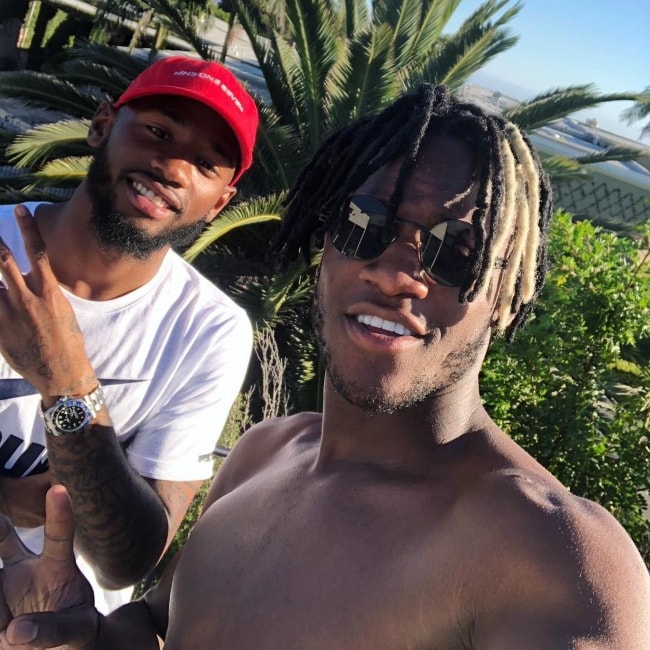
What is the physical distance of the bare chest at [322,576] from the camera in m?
1.15

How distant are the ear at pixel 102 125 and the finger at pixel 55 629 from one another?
144 cm

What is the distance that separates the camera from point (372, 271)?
1366mm

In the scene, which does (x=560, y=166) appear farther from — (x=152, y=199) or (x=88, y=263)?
(x=88, y=263)

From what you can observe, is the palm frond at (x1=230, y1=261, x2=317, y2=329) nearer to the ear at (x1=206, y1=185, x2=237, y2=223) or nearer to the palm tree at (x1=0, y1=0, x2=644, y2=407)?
the palm tree at (x1=0, y1=0, x2=644, y2=407)

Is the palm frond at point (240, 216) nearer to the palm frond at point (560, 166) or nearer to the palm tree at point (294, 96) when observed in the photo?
the palm tree at point (294, 96)

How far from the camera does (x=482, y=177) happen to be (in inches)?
53.7

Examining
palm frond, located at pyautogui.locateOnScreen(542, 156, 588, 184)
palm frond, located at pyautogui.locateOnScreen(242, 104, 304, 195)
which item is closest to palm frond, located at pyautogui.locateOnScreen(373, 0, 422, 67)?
palm frond, located at pyautogui.locateOnScreen(242, 104, 304, 195)

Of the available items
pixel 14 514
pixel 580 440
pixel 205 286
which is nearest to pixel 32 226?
pixel 205 286

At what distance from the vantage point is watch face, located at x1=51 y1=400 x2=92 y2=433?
1737 mm

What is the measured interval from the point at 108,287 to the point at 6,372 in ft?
1.23

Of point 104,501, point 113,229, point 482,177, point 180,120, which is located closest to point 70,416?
point 104,501

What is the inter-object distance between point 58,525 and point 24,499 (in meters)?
0.65

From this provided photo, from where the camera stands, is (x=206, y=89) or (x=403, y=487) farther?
(x=206, y=89)

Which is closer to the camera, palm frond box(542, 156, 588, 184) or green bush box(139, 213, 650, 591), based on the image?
green bush box(139, 213, 650, 591)
